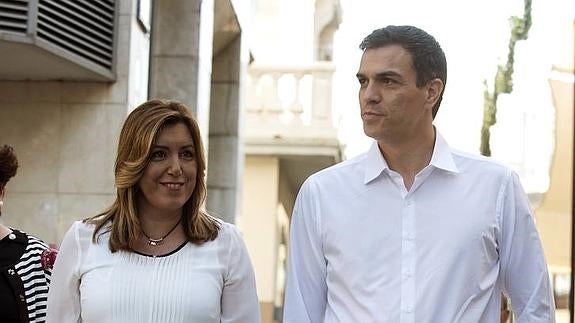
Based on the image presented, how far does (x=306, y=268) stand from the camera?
15.7 feet

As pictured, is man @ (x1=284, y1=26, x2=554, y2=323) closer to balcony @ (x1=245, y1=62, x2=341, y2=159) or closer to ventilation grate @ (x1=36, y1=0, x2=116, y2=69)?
ventilation grate @ (x1=36, y1=0, x2=116, y2=69)

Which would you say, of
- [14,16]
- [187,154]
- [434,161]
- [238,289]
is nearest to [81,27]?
[14,16]

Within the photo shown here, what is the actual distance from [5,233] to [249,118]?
15.4 metres

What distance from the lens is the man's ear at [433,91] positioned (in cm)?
470

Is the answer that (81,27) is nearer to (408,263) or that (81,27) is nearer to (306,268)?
(306,268)

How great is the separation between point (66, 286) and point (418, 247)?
1.34m

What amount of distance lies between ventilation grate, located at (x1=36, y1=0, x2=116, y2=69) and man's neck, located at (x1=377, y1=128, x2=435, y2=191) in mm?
5442

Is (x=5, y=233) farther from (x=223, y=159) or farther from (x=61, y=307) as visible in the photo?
(x=223, y=159)

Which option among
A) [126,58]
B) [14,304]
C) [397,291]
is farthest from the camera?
[126,58]

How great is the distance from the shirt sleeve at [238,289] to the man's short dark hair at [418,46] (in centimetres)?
91

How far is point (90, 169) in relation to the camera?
1102cm

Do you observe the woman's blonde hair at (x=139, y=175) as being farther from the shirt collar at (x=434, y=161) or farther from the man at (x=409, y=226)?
the shirt collar at (x=434, y=161)

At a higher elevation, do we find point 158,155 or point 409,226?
point 158,155

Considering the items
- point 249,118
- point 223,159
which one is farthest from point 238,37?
point 249,118
